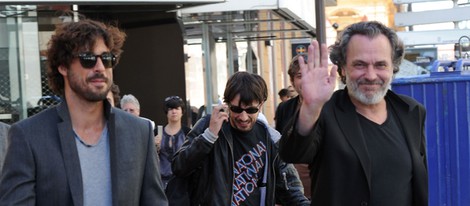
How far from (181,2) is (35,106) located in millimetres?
2519

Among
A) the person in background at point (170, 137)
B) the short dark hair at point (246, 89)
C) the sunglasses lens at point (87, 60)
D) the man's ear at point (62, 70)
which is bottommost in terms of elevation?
the person in background at point (170, 137)

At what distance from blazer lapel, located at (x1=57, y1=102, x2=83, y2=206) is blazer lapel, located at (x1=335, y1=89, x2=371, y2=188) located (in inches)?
49.0

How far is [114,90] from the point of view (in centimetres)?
632

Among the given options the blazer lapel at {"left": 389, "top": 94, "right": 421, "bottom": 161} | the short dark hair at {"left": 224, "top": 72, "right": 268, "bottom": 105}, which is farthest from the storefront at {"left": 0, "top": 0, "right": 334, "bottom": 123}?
the blazer lapel at {"left": 389, "top": 94, "right": 421, "bottom": 161}

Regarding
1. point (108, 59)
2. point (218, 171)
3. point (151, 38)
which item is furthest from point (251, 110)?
Result: point (151, 38)

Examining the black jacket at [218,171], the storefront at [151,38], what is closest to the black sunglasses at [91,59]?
the black jacket at [218,171]

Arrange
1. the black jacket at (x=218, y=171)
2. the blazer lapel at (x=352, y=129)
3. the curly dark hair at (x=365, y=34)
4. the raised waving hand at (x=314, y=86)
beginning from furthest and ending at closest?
1. the black jacket at (x=218, y=171)
2. the curly dark hair at (x=365, y=34)
3. the blazer lapel at (x=352, y=129)
4. the raised waving hand at (x=314, y=86)

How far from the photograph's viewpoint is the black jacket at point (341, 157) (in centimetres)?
396

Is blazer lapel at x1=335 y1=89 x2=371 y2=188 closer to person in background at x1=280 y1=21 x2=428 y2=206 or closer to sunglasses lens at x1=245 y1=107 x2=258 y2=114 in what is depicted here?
person in background at x1=280 y1=21 x2=428 y2=206

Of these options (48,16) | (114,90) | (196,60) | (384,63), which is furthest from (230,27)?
(384,63)

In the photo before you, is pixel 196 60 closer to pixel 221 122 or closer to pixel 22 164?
pixel 221 122

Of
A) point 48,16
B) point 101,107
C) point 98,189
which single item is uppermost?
point 48,16

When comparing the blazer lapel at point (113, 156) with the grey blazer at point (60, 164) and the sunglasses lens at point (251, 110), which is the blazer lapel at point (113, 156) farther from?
the sunglasses lens at point (251, 110)

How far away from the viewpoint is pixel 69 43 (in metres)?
3.95
